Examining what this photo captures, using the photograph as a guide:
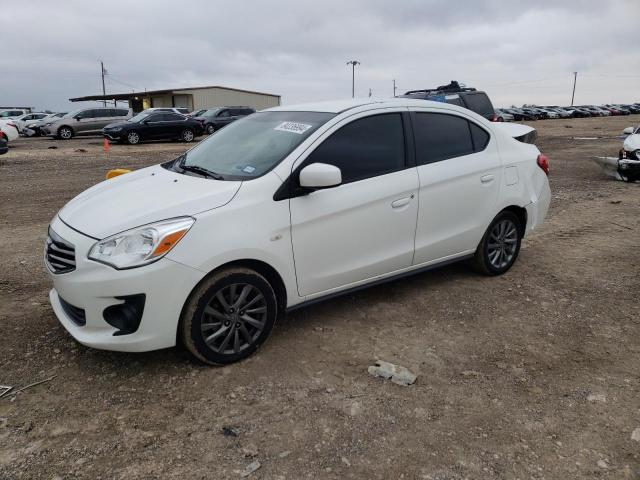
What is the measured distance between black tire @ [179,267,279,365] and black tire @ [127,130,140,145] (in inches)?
782

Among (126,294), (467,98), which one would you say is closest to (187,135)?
(467,98)

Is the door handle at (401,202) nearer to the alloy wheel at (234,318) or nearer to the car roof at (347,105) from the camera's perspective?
the car roof at (347,105)

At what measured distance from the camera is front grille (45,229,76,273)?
123 inches

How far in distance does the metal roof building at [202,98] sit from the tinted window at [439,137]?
47924 mm

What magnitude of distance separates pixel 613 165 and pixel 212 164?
1016cm

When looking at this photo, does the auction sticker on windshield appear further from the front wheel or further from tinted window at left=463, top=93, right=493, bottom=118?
the front wheel

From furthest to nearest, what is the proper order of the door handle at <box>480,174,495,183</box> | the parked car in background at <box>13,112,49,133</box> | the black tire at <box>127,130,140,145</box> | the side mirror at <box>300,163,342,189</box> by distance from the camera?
the parked car in background at <box>13,112,49,133</box>, the black tire at <box>127,130,140,145</box>, the door handle at <box>480,174,495,183</box>, the side mirror at <box>300,163,342,189</box>

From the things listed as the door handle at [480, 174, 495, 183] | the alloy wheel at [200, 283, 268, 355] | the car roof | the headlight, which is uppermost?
the car roof

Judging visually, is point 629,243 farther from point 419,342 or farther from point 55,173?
point 55,173

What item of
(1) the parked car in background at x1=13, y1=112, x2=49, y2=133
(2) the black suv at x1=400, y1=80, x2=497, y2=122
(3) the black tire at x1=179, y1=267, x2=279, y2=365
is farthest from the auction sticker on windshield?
(1) the parked car in background at x1=13, y1=112, x2=49, y2=133

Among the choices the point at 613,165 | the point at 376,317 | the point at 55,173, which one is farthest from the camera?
the point at 55,173

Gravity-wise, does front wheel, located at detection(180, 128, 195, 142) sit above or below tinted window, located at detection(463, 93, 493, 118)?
below

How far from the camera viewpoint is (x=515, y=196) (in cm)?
491

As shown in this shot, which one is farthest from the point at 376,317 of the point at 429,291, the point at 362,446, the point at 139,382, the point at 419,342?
the point at 139,382
